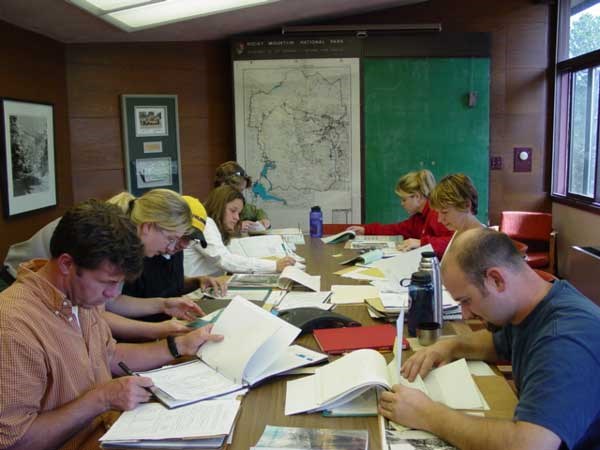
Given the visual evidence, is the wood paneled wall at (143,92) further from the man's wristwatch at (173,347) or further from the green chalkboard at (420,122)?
the man's wristwatch at (173,347)

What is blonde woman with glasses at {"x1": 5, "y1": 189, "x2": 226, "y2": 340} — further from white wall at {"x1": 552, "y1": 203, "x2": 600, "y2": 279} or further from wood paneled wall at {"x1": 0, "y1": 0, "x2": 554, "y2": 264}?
white wall at {"x1": 552, "y1": 203, "x2": 600, "y2": 279}

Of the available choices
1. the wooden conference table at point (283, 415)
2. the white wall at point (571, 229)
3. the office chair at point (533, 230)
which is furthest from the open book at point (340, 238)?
the wooden conference table at point (283, 415)

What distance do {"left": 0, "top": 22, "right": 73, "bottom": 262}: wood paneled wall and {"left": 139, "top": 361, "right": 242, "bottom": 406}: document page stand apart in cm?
264

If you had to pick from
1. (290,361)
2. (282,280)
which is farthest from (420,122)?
(290,361)

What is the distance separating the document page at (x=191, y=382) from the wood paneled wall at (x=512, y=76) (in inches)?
171

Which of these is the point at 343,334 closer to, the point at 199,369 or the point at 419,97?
the point at 199,369

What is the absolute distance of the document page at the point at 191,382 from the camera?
1.59m

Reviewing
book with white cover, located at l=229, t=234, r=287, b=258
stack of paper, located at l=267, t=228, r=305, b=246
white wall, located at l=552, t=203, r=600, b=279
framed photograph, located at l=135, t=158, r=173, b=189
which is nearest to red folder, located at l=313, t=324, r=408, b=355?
book with white cover, located at l=229, t=234, r=287, b=258

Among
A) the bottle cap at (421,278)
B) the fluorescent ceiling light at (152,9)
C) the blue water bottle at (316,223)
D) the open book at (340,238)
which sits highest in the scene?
the fluorescent ceiling light at (152,9)

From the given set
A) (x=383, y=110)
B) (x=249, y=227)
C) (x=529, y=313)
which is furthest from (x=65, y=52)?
(x=529, y=313)

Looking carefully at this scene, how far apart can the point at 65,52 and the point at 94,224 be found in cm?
421

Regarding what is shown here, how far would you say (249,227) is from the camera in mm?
4656

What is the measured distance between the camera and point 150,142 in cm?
546

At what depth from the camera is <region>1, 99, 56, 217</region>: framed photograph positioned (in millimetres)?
3898
